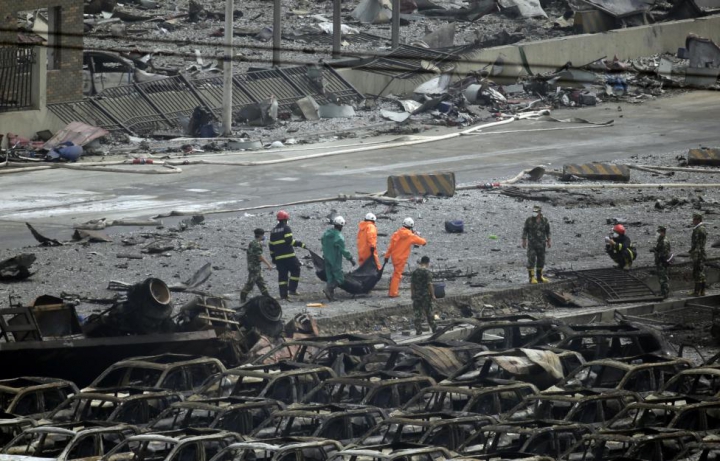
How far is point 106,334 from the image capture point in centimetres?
1978

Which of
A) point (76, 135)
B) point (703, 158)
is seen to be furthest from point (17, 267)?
point (703, 158)

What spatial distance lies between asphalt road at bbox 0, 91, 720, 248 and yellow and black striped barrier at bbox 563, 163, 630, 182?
5.09 ft

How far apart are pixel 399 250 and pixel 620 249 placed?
449cm

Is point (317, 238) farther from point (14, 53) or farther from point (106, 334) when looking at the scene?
point (14, 53)

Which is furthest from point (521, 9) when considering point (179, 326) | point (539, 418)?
point (539, 418)

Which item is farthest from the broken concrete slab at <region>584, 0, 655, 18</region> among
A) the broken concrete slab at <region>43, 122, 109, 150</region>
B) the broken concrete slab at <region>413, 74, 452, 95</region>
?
the broken concrete slab at <region>43, 122, 109, 150</region>

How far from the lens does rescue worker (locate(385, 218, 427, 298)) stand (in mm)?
24234

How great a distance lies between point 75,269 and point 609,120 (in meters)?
21.6

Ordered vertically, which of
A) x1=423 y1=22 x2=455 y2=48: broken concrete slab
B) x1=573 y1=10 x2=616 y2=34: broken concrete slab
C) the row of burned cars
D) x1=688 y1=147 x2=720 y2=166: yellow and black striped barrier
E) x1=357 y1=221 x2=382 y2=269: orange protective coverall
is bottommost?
the row of burned cars

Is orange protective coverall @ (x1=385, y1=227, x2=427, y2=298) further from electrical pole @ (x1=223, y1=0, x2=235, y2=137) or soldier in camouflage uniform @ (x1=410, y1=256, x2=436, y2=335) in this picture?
electrical pole @ (x1=223, y1=0, x2=235, y2=137)

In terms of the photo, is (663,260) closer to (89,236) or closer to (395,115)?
(89,236)

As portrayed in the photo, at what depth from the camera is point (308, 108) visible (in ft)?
137

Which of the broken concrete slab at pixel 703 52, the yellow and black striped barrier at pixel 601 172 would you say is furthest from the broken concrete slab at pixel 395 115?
the broken concrete slab at pixel 703 52

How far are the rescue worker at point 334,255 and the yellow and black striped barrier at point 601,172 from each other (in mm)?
11424
